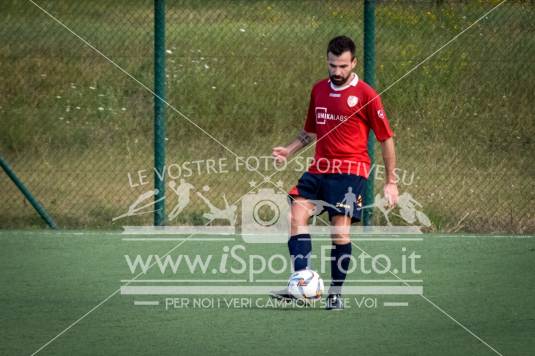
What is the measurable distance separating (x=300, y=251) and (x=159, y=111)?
3.60 m

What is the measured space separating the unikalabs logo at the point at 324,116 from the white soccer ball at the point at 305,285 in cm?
99

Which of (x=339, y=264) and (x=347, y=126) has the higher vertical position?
(x=347, y=126)

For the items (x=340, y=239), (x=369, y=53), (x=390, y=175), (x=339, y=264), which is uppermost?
(x=369, y=53)

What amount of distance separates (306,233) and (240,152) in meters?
4.28

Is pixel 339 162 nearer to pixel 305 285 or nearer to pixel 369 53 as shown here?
pixel 305 285

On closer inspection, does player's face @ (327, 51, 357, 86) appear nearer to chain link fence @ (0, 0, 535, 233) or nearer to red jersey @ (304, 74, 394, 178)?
red jersey @ (304, 74, 394, 178)

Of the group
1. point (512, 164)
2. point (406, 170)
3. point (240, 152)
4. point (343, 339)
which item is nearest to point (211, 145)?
point (240, 152)

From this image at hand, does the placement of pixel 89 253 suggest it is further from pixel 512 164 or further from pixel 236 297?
pixel 512 164

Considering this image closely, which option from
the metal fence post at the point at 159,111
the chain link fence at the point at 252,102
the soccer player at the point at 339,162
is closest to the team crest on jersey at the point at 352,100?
the soccer player at the point at 339,162

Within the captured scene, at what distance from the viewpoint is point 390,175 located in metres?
6.99

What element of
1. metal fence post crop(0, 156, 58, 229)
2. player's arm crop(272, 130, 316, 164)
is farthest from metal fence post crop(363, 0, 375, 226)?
metal fence post crop(0, 156, 58, 229)

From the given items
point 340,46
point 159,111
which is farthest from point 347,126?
point 159,111

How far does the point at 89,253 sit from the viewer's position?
9.16 meters

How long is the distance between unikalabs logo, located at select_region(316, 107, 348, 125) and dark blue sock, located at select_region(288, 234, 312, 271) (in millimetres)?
761
